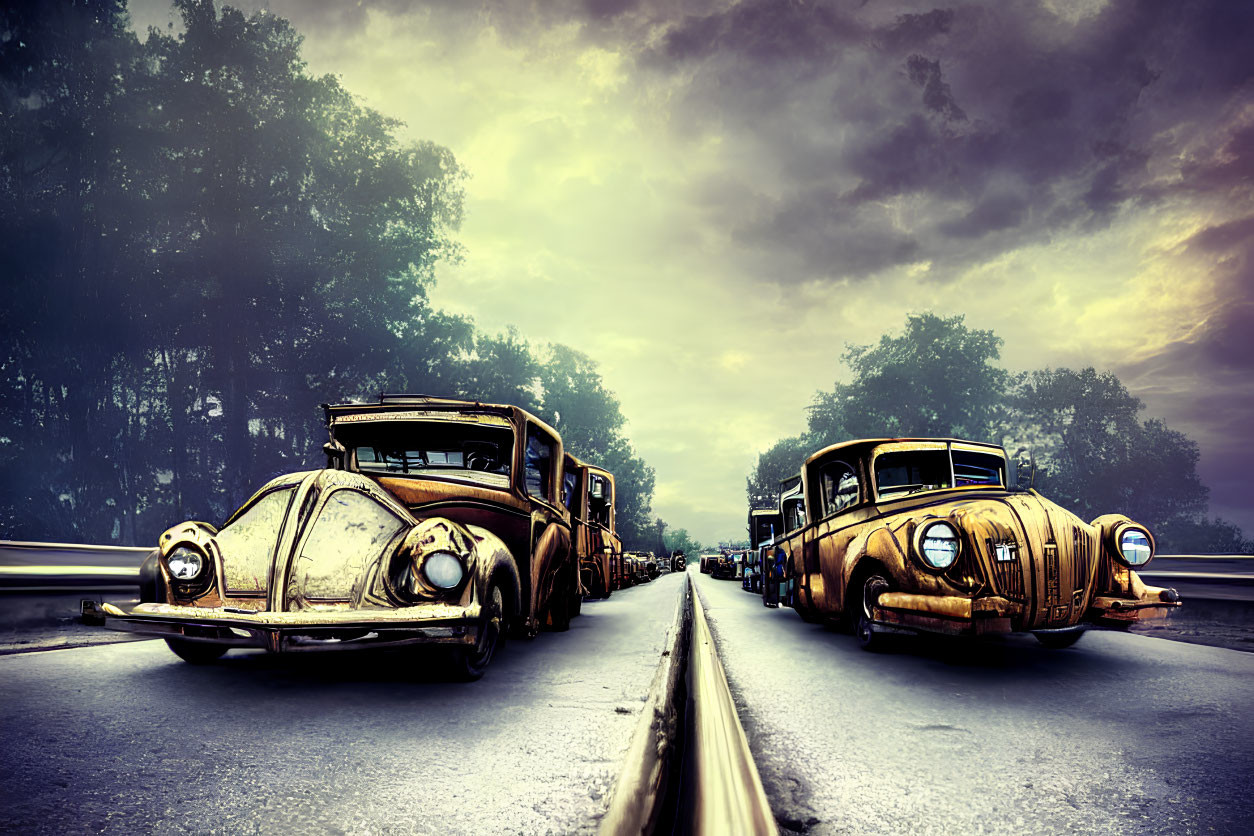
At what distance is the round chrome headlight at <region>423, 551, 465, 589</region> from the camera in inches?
163

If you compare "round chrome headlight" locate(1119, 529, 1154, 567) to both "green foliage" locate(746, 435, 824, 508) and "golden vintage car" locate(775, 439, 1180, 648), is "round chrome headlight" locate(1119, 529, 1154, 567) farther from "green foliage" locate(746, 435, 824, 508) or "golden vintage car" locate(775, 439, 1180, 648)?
"green foliage" locate(746, 435, 824, 508)

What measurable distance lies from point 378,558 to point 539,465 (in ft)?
9.80

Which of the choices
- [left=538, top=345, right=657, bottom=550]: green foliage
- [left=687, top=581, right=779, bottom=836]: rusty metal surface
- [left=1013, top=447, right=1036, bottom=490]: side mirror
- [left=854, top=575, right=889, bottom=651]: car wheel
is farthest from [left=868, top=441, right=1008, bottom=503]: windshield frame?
[left=538, top=345, right=657, bottom=550]: green foliage

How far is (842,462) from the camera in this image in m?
7.34

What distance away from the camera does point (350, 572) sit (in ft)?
13.9

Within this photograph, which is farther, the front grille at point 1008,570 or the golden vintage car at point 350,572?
the front grille at point 1008,570

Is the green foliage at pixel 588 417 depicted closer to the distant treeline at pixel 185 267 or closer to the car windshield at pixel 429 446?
the distant treeline at pixel 185 267

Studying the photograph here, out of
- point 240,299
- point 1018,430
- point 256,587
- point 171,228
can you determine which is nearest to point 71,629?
point 256,587

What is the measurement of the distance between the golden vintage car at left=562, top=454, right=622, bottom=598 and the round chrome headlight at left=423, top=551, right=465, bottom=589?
3786mm

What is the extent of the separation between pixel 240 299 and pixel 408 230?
8.63 metres

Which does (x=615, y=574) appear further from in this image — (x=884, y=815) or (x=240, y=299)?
(x=240, y=299)

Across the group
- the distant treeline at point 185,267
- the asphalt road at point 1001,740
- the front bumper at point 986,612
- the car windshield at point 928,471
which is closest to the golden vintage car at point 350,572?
the asphalt road at point 1001,740

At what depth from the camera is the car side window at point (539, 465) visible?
6.55m

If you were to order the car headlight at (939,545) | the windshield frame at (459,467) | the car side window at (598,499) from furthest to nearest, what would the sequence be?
the car side window at (598,499) < the windshield frame at (459,467) < the car headlight at (939,545)
